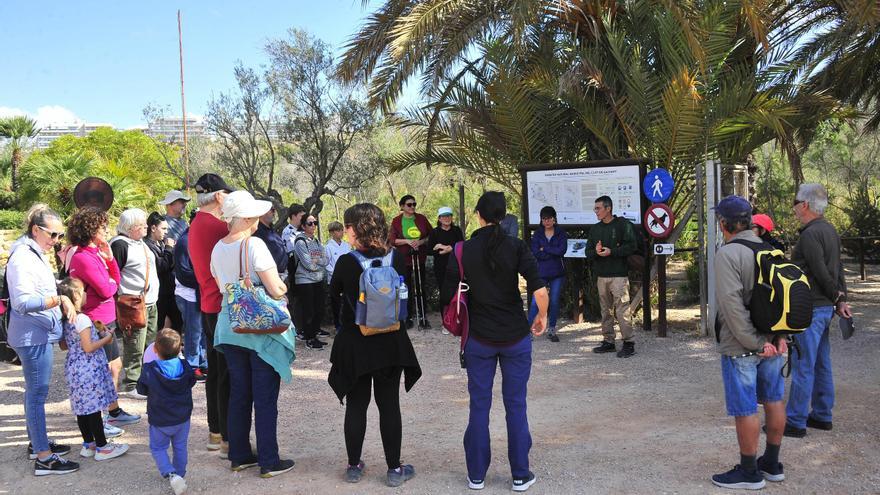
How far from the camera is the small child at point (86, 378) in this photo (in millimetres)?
4832

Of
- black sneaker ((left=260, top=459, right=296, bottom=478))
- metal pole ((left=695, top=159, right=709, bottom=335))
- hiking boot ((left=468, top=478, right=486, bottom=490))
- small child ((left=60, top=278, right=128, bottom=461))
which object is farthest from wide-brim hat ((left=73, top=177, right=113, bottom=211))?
metal pole ((left=695, top=159, right=709, bottom=335))

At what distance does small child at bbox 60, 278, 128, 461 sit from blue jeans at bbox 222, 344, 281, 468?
111 cm

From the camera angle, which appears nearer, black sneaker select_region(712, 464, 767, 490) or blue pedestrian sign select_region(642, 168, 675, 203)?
black sneaker select_region(712, 464, 767, 490)

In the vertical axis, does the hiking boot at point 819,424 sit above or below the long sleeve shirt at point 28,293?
below

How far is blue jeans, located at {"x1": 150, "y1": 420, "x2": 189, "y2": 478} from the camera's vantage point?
4262mm

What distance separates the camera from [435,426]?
18.1 ft

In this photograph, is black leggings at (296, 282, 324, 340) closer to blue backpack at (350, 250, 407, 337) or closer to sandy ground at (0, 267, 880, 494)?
sandy ground at (0, 267, 880, 494)

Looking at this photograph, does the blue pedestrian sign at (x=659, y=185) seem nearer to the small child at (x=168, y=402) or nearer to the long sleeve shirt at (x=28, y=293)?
the small child at (x=168, y=402)

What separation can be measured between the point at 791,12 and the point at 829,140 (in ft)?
40.4

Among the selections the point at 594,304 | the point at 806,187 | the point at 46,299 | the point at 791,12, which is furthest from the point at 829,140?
Answer: the point at 46,299

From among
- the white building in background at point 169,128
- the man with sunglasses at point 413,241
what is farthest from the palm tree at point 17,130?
the man with sunglasses at point 413,241

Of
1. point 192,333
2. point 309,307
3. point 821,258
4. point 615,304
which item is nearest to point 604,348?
point 615,304

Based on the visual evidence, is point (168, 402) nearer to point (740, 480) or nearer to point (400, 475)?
point (400, 475)

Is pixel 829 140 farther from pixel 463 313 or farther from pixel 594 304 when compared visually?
pixel 463 313
